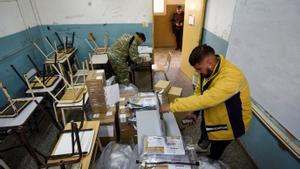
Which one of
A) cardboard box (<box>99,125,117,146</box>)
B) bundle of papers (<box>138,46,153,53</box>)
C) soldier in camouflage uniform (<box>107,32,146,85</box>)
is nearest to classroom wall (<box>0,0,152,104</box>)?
bundle of papers (<box>138,46,153,53</box>)

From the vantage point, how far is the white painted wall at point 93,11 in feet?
13.1

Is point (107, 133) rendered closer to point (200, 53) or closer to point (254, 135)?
point (200, 53)

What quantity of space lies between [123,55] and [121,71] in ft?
1.01

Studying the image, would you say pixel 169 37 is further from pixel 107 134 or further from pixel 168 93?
pixel 107 134

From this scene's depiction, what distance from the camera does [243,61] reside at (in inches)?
83.4

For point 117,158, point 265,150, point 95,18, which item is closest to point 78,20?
point 95,18

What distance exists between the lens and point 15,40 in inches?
127

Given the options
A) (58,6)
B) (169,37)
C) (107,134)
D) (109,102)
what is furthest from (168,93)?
(169,37)

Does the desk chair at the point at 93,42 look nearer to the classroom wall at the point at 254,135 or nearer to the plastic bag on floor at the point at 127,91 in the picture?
the plastic bag on floor at the point at 127,91

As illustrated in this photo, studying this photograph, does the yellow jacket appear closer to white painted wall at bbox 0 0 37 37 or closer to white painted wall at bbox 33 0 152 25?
white painted wall at bbox 33 0 152 25

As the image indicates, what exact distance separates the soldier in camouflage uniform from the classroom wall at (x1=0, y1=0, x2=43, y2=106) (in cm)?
175

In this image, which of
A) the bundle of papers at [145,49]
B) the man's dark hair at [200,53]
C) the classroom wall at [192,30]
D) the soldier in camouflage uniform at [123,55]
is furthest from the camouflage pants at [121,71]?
the man's dark hair at [200,53]

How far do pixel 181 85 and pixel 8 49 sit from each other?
3.46 m

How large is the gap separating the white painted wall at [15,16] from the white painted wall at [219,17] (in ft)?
12.3
